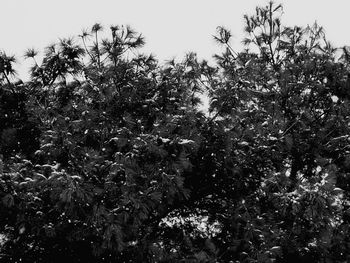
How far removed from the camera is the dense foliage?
4488 mm

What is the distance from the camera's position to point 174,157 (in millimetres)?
4648

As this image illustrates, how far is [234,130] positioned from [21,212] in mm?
2510

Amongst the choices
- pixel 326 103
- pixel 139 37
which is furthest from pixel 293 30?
pixel 139 37

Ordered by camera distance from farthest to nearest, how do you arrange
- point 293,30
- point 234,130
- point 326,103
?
point 293,30
point 326,103
point 234,130

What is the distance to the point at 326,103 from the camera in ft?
21.3

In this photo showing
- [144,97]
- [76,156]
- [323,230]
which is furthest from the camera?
[144,97]

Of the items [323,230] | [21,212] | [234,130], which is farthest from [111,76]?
[323,230]

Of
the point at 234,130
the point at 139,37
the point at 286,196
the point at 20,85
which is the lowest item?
the point at 286,196

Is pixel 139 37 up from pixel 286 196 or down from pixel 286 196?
up

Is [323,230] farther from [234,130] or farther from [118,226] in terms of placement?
[118,226]

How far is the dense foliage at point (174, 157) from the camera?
449 cm

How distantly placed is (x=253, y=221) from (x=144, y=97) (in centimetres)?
210

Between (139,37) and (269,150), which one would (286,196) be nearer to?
(269,150)

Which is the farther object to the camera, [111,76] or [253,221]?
[111,76]
